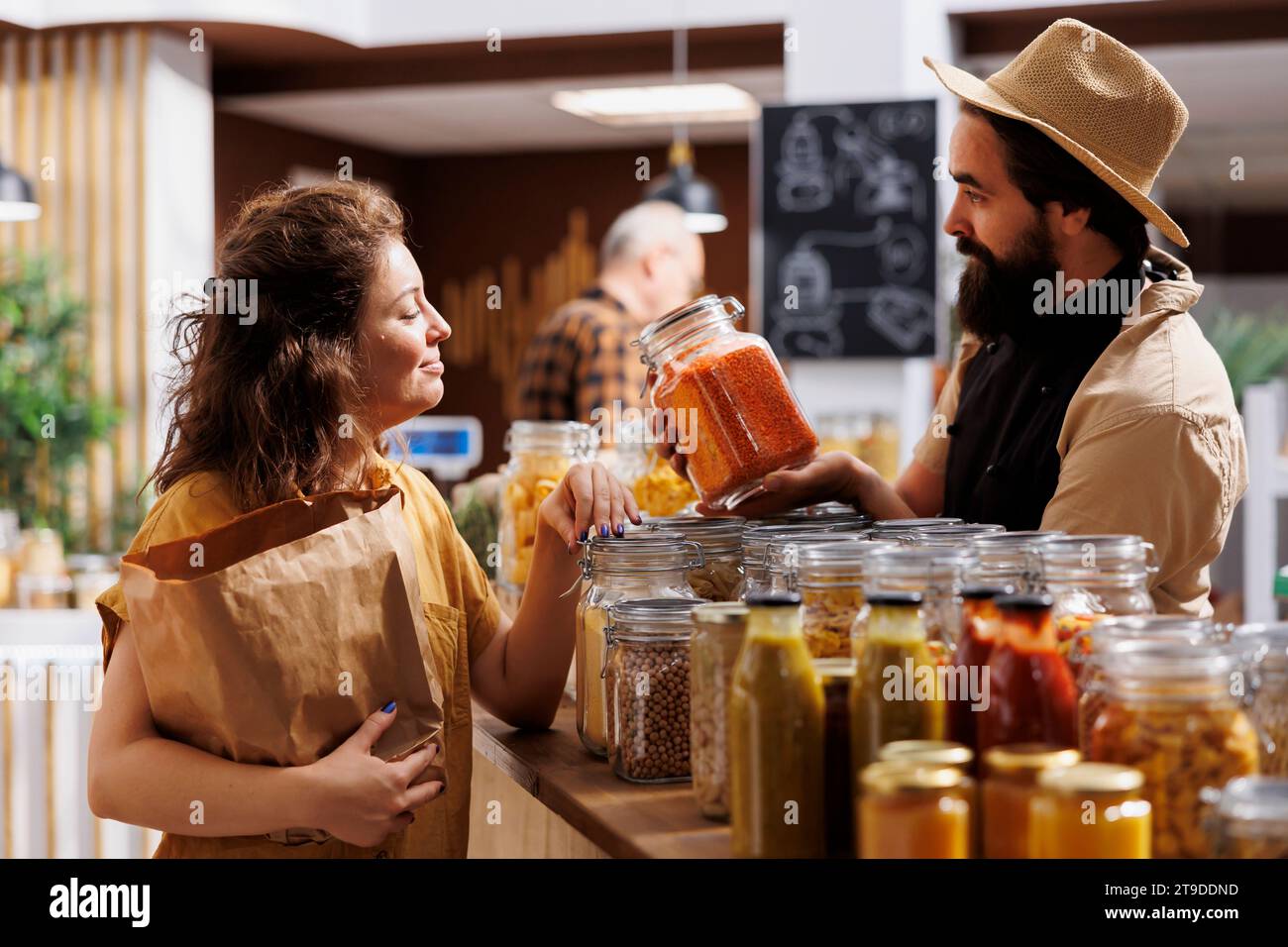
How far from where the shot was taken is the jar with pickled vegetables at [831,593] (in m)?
1.13

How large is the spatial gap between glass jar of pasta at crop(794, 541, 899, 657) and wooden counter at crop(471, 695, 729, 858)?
179 mm

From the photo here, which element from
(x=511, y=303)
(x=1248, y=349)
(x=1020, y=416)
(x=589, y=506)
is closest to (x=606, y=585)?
(x=589, y=506)

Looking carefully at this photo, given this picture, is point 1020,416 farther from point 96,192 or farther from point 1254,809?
point 96,192

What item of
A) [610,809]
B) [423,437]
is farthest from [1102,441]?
[423,437]

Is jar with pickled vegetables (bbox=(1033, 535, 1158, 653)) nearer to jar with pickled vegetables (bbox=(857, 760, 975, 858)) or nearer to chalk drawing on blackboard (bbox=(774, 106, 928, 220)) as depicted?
jar with pickled vegetables (bbox=(857, 760, 975, 858))

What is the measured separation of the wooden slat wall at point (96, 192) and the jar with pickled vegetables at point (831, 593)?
5.05 metres

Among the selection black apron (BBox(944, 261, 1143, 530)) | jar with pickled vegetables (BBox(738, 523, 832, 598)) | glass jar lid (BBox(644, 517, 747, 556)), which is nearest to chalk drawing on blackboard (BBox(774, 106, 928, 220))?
black apron (BBox(944, 261, 1143, 530))

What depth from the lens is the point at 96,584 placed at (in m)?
4.20

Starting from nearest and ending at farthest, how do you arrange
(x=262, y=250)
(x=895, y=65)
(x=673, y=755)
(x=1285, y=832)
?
(x=1285, y=832) < (x=673, y=755) < (x=262, y=250) < (x=895, y=65)

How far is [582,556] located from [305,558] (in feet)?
1.33

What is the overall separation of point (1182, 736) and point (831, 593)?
0.34 meters

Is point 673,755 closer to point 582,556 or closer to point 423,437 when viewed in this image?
point 582,556

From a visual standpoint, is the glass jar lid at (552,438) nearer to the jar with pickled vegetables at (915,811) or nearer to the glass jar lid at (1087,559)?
the glass jar lid at (1087,559)

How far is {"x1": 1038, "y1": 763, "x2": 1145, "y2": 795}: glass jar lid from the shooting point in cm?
80
